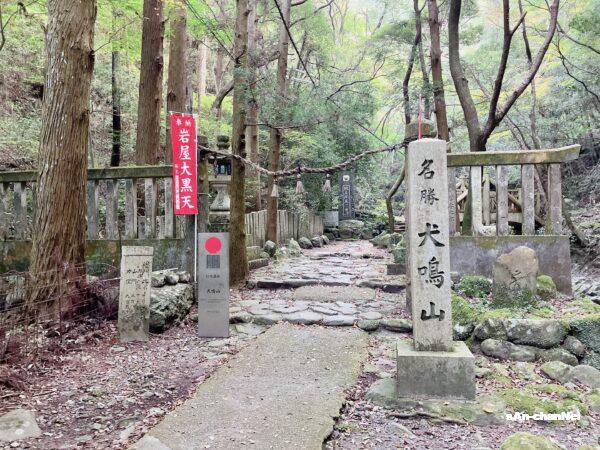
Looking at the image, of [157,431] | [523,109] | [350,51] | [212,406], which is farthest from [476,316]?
[350,51]

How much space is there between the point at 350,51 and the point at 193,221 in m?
18.0

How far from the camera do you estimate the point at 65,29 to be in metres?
5.71

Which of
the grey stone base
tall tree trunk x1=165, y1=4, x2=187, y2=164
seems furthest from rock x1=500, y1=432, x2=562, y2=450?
tall tree trunk x1=165, y1=4, x2=187, y2=164

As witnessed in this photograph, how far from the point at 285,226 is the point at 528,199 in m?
9.83

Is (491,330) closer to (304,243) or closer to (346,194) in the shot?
(304,243)

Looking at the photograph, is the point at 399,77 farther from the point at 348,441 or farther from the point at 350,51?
the point at 348,441

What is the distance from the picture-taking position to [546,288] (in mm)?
5871

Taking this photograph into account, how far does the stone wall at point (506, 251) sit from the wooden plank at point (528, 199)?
0.20 meters

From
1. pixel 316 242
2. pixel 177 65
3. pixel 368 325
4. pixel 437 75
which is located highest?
pixel 177 65

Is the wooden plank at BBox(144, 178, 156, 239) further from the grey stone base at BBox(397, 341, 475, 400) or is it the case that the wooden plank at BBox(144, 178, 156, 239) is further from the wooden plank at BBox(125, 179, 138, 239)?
the grey stone base at BBox(397, 341, 475, 400)

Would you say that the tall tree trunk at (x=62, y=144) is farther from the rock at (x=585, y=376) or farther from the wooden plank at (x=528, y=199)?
the wooden plank at (x=528, y=199)

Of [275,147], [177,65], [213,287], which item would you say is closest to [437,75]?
[275,147]

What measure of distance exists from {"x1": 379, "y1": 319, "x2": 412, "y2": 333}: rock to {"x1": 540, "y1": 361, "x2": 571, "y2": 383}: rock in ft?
5.39

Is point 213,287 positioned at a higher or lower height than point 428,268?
lower
